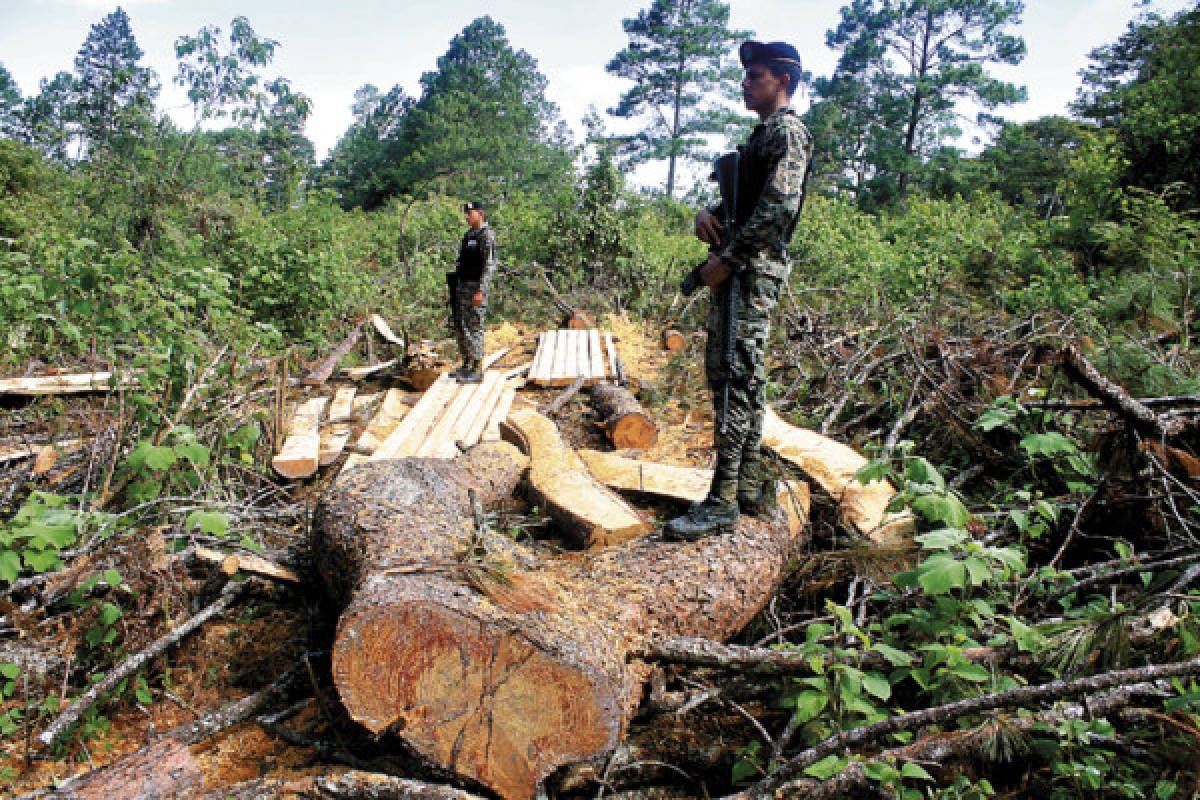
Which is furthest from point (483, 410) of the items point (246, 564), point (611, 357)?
point (246, 564)

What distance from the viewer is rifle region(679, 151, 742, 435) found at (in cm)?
309

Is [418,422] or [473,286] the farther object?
[473,286]

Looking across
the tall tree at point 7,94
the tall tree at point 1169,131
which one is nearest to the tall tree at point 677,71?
the tall tree at point 1169,131

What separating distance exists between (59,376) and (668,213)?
16.2 meters

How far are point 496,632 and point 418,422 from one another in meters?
3.88

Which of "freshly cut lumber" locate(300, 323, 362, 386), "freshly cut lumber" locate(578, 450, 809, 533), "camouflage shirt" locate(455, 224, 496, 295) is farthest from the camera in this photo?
"camouflage shirt" locate(455, 224, 496, 295)

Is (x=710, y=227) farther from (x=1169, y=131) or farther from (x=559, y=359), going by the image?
(x=1169, y=131)

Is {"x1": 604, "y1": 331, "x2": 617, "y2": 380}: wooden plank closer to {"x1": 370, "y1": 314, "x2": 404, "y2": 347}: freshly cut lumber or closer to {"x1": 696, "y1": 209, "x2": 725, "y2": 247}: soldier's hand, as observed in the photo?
{"x1": 370, "y1": 314, "x2": 404, "y2": 347}: freshly cut lumber

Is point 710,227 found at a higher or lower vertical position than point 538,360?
higher

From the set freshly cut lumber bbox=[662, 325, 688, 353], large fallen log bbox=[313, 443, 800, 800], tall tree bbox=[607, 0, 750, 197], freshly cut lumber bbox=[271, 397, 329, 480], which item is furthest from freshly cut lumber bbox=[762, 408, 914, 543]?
tall tree bbox=[607, 0, 750, 197]

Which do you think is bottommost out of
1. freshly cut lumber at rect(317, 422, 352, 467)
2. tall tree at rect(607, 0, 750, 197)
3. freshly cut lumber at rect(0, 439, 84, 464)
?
freshly cut lumber at rect(317, 422, 352, 467)

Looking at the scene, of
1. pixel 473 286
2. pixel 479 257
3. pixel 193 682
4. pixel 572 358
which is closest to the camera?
pixel 193 682

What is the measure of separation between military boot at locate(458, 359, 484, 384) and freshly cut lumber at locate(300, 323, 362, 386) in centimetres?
138

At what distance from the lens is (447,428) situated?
5.54m
